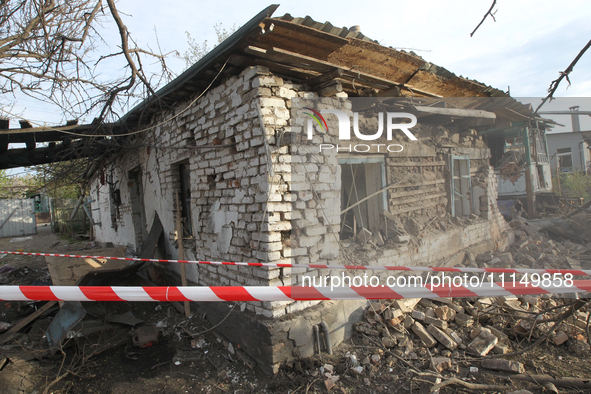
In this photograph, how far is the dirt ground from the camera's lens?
3088 mm

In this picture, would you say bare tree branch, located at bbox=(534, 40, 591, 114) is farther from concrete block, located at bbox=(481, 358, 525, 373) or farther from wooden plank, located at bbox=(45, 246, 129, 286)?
wooden plank, located at bbox=(45, 246, 129, 286)

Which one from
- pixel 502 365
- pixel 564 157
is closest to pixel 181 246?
pixel 502 365

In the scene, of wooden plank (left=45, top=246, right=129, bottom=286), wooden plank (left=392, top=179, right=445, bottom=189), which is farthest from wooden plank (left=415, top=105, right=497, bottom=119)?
wooden plank (left=45, top=246, right=129, bottom=286)

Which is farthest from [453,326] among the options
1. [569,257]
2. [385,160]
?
[569,257]

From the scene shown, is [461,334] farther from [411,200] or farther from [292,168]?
[292,168]

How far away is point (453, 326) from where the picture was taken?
378 cm

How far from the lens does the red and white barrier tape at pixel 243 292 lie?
186 cm

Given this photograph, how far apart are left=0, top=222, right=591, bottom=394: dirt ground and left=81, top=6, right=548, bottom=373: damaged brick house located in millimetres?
244

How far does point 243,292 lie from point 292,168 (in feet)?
6.03

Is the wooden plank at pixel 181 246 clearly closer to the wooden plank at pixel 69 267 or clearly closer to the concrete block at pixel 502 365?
the wooden plank at pixel 69 267

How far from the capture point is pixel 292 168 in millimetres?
3512

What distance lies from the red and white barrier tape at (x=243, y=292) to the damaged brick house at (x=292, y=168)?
1.34 meters

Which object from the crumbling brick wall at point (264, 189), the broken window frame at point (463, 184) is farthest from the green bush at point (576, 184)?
the crumbling brick wall at point (264, 189)

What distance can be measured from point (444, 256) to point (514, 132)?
403cm
